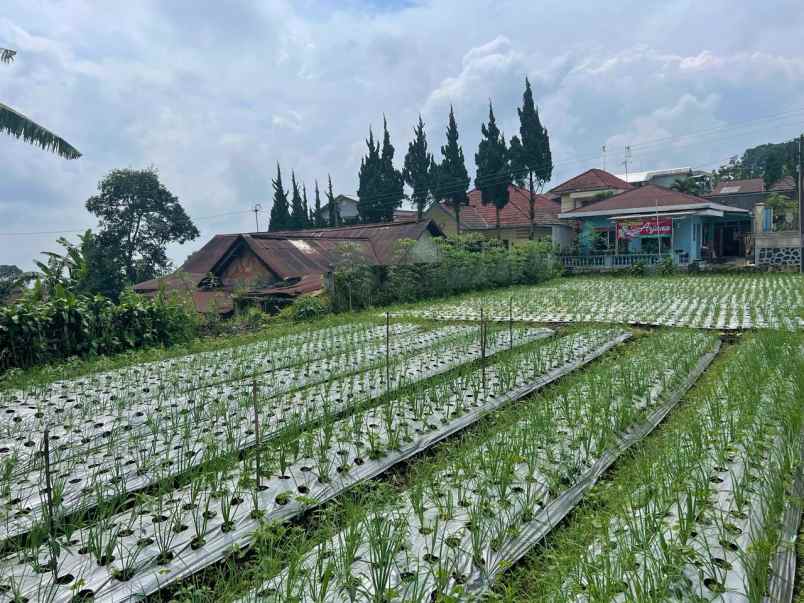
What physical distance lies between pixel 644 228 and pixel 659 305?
12.1m

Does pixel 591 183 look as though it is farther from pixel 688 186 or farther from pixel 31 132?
pixel 31 132

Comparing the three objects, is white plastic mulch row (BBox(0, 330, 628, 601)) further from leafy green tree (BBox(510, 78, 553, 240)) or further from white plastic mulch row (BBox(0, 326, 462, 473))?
leafy green tree (BBox(510, 78, 553, 240))

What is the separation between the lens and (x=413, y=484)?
3.36 metres

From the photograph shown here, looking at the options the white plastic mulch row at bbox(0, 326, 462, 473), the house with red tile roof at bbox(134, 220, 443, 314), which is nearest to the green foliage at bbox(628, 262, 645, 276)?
the house with red tile roof at bbox(134, 220, 443, 314)

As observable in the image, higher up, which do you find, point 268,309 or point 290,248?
point 290,248

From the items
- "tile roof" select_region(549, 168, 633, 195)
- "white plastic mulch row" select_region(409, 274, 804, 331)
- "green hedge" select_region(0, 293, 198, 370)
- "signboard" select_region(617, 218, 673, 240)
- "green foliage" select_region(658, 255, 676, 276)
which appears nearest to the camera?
"green hedge" select_region(0, 293, 198, 370)

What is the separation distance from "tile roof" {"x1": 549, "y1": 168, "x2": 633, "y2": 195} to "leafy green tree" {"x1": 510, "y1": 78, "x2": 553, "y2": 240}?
4494mm

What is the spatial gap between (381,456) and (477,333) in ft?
15.7

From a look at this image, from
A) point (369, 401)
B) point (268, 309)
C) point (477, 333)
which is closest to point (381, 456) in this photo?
point (369, 401)

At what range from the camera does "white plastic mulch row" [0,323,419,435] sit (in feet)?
16.3

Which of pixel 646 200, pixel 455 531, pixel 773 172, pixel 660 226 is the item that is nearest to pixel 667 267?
pixel 660 226

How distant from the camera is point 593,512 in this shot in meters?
2.95

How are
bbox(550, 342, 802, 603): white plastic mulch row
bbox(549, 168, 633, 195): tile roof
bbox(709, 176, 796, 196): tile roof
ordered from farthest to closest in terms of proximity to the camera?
1. bbox(709, 176, 796, 196): tile roof
2. bbox(549, 168, 633, 195): tile roof
3. bbox(550, 342, 802, 603): white plastic mulch row

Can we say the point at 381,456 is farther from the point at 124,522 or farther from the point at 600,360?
the point at 600,360
